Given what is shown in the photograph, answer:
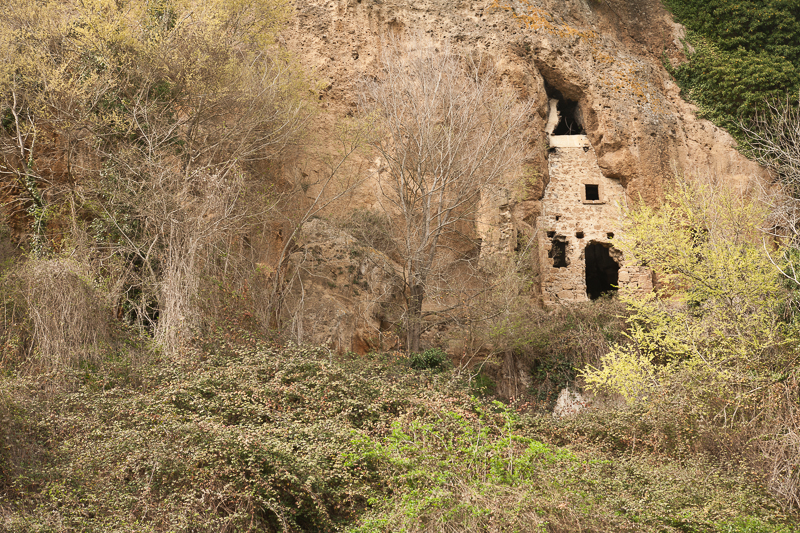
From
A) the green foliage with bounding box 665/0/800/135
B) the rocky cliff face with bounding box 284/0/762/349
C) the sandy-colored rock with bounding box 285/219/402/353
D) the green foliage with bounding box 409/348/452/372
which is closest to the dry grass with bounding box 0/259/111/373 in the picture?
the sandy-colored rock with bounding box 285/219/402/353

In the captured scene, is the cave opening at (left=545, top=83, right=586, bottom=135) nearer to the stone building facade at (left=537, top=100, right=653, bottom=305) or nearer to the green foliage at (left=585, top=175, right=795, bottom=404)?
the stone building facade at (left=537, top=100, right=653, bottom=305)

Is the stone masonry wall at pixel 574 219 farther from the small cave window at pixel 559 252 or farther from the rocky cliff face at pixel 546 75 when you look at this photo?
the rocky cliff face at pixel 546 75

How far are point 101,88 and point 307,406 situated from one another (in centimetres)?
672

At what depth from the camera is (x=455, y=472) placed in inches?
244

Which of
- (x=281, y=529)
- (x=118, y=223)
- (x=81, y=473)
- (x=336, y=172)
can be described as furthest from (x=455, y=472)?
(x=336, y=172)

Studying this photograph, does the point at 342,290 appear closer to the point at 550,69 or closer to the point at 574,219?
the point at 574,219

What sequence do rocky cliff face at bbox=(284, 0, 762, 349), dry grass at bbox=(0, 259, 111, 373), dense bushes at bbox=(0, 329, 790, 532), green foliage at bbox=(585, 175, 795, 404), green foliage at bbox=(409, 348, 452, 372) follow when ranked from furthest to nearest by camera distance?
rocky cliff face at bbox=(284, 0, 762, 349) → green foliage at bbox=(409, 348, 452, 372) → green foliage at bbox=(585, 175, 795, 404) → dry grass at bbox=(0, 259, 111, 373) → dense bushes at bbox=(0, 329, 790, 532)

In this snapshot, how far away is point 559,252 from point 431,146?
5.90m

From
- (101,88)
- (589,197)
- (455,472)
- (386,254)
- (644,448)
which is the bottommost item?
(644,448)

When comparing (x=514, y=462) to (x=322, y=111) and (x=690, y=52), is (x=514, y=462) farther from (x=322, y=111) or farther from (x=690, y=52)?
(x=690, y=52)

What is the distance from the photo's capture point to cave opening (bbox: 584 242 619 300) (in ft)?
63.1

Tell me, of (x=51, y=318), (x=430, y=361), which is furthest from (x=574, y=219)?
(x=51, y=318)

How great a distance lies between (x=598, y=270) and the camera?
770 inches

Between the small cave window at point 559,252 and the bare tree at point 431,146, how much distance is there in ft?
10.2
